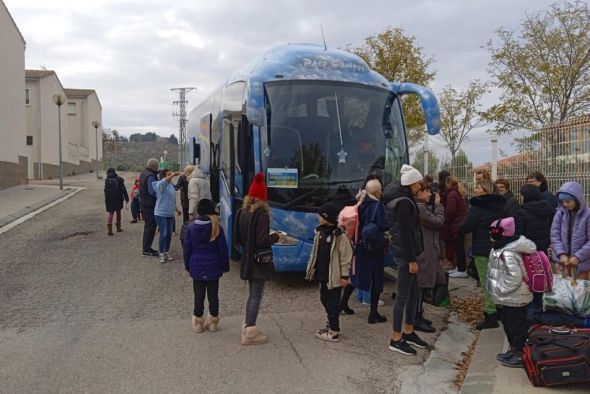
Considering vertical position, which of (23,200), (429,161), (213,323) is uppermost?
(429,161)

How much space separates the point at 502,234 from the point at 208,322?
3.31 metres

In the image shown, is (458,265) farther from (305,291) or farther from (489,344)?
(489,344)

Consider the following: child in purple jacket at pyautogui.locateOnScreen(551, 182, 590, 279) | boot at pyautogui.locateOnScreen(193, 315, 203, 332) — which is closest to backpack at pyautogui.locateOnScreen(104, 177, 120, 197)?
boot at pyautogui.locateOnScreen(193, 315, 203, 332)

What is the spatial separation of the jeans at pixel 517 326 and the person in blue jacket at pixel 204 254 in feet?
9.74

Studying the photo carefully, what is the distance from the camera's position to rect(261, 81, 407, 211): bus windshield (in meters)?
7.61

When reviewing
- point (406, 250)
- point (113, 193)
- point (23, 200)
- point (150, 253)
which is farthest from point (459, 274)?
point (23, 200)

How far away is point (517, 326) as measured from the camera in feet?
16.6

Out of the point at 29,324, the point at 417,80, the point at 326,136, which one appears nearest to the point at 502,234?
the point at 326,136

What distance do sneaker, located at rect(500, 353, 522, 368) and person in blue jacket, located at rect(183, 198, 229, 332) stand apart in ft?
9.82

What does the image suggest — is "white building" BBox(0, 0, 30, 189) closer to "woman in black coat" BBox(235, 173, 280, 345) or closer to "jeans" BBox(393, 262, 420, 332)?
"woman in black coat" BBox(235, 173, 280, 345)

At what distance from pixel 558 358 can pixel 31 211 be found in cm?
1631

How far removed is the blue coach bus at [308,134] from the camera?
24.6 ft

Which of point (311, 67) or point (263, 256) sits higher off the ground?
point (311, 67)

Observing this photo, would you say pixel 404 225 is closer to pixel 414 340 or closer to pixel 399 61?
pixel 414 340
